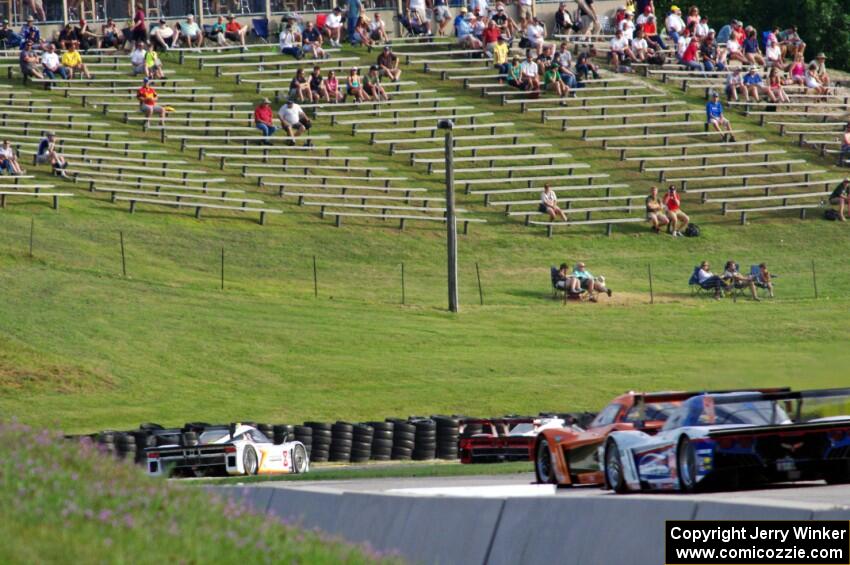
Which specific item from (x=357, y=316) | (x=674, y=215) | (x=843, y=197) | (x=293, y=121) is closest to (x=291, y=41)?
(x=293, y=121)

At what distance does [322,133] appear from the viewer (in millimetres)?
54094

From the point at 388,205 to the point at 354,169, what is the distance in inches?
87.9

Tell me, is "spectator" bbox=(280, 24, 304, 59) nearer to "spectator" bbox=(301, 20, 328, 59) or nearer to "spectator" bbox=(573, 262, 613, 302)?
"spectator" bbox=(301, 20, 328, 59)

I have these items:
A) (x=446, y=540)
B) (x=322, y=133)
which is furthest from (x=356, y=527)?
(x=322, y=133)

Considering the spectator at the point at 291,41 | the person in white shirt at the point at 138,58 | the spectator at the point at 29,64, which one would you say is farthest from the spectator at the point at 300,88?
the spectator at the point at 29,64

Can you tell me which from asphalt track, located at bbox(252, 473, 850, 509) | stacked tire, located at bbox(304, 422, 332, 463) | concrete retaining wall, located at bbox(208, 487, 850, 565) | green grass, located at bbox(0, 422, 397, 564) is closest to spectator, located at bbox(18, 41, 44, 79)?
stacked tire, located at bbox(304, 422, 332, 463)

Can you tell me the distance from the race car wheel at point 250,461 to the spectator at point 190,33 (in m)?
37.3

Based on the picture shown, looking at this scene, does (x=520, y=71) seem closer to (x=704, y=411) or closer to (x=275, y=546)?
(x=704, y=411)

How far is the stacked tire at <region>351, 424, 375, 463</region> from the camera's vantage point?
27.1 metres

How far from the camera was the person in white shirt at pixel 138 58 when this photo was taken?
181 feet

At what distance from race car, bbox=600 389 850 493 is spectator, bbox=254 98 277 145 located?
125 ft

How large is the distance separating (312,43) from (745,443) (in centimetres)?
4677

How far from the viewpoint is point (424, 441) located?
2745cm

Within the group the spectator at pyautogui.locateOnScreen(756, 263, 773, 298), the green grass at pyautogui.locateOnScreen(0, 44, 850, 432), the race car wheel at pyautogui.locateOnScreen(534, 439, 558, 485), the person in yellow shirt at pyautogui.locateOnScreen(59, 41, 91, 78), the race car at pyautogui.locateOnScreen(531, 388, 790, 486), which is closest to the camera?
the race car at pyautogui.locateOnScreen(531, 388, 790, 486)
